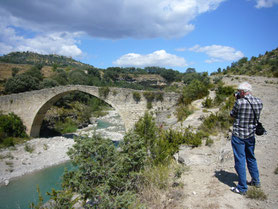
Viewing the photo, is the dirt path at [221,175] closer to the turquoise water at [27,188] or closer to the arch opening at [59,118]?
the turquoise water at [27,188]

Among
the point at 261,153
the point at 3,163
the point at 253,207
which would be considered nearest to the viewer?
the point at 253,207

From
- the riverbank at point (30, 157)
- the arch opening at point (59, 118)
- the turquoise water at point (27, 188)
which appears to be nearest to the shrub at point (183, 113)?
the turquoise water at point (27, 188)

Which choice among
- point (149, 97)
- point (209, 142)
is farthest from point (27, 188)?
point (209, 142)

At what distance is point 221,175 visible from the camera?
3361 millimetres

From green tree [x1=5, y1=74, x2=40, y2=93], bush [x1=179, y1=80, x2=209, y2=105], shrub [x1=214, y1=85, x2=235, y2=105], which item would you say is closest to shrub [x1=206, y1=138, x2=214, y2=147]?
shrub [x1=214, y1=85, x2=235, y2=105]

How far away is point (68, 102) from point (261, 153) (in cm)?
2269

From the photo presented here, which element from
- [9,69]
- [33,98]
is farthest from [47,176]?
[9,69]

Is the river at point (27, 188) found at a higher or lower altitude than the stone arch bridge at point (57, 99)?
lower

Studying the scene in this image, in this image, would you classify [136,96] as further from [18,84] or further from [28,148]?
[18,84]

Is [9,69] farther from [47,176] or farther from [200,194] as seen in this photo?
[200,194]

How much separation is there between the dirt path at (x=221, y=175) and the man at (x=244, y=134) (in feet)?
0.73

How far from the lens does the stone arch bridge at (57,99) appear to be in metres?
10.3

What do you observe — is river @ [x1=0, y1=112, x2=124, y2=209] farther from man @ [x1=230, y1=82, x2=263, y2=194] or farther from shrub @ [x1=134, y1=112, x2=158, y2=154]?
man @ [x1=230, y1=82, x2=263, y2=194]

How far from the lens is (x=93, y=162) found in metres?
3.15
